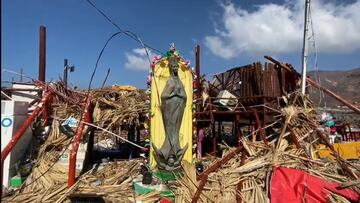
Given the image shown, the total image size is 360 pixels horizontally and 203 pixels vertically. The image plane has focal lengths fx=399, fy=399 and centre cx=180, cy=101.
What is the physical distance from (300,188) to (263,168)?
3.56ft

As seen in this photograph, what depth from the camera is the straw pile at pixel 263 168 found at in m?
8.29

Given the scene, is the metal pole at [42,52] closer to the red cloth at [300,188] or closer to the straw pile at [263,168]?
the straw pile at [263,168]

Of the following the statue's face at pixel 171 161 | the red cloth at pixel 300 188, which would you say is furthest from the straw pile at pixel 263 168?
the statue's face at pixel 171 161

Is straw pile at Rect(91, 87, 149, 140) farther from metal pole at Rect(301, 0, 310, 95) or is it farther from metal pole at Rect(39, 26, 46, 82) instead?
metal pole at Rect(301, 0, 310, 95)

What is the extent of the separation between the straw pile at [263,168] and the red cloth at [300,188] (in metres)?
0.17

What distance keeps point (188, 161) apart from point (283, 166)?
85.1 inches

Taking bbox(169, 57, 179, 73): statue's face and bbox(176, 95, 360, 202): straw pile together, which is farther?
bbox(169, 57, 179, 73): statue's face

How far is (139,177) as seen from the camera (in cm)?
963

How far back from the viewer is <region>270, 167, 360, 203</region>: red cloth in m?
7.82

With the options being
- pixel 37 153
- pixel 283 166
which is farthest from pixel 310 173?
pixel 37 153

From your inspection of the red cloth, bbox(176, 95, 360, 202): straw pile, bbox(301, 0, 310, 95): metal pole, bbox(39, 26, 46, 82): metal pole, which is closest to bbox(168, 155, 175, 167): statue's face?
bbox(176, 95, 360, 202): straw pile

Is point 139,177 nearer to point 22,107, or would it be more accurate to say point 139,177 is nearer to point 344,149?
point 22,107

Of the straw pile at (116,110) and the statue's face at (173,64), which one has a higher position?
the statue's face at (173,64)

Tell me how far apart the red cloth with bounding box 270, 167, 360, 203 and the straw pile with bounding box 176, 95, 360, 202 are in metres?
0.17
